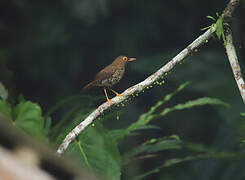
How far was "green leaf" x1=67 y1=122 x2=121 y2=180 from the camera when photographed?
2221 mm

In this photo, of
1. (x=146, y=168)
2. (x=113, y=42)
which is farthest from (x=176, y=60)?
(x=113, y=42)

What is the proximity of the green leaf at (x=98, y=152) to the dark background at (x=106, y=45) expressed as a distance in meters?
3.87

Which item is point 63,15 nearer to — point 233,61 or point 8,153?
point 233,61

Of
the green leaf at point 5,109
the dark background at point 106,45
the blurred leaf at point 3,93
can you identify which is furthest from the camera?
the dark background at point 106,45

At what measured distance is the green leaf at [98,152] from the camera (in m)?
2.22

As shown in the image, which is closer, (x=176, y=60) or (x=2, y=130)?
(x=2, y=130)

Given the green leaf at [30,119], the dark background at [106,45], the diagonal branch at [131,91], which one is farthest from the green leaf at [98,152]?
the dark background at [106,45]

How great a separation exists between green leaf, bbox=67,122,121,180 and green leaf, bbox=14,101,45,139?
0.60ft

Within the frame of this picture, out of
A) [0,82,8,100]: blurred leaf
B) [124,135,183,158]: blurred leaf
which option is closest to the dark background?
[124,135,183,158]: blurred leaf

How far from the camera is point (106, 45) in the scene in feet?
24.7

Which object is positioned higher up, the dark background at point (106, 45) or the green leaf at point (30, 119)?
the dark background at point (106, 45)

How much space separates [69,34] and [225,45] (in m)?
5.70

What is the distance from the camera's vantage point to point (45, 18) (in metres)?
7.26

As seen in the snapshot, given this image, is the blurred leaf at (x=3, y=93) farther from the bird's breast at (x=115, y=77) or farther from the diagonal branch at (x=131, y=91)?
the diagonal branch at (x=131, y=91)
